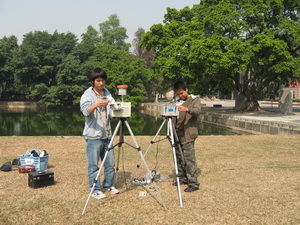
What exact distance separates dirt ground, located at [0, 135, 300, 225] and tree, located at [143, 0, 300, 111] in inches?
A: 567

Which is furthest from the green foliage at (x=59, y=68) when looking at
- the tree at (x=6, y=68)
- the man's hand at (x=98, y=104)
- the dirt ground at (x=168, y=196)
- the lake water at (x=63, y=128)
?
the man's hand at (x=98, y=104)

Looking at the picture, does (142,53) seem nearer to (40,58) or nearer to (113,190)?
(40,58)

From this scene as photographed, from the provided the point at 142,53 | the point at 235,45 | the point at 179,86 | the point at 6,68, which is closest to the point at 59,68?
the point at 6,68

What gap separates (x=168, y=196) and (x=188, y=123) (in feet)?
3.61

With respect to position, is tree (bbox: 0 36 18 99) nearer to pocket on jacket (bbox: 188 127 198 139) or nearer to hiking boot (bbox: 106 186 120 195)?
hiking boot (bbox: 106 186 120 195)

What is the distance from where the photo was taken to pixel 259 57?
22.6m

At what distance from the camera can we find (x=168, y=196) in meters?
4.58

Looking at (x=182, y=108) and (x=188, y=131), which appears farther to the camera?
(x=188, y=131)

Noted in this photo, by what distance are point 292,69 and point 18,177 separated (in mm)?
20316

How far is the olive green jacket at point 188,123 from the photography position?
4.72 meters

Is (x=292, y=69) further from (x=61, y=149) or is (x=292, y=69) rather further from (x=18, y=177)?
(x=18, y=177)

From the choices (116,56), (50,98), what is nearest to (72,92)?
(50,98)

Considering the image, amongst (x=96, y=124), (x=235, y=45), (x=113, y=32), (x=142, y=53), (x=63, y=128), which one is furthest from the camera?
(x=113, y=32)

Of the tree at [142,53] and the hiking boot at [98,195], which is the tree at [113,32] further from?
the hiking boot at [98,195]
